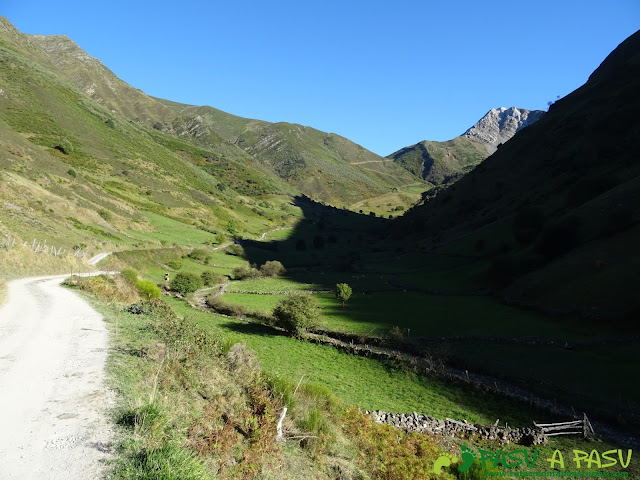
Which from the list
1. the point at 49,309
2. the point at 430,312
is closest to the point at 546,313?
the point at 430,312

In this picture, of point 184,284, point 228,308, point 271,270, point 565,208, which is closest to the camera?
point 228,308

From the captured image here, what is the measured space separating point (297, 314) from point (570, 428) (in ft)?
87.9

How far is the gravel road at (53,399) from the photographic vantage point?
6.99 m

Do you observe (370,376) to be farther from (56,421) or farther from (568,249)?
(568,249)

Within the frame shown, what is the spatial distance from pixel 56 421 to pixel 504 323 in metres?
47.2

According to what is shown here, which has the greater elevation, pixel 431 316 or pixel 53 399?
pixel 53 399

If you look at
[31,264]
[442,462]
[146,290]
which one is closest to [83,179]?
[31,264]

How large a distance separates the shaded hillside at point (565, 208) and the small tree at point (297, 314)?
112 feet

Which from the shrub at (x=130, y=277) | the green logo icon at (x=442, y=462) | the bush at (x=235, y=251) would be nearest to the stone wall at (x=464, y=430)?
the green logo icon at (x=442, y=462)

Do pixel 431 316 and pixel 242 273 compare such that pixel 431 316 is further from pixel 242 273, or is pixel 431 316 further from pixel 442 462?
pixel 242 273

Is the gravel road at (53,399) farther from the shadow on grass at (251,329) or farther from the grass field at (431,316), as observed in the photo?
the grass field at (431,316)

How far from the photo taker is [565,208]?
91375 mm

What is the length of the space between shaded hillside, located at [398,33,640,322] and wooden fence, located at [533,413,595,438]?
84.8 feet

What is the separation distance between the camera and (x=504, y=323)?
43.9 m
